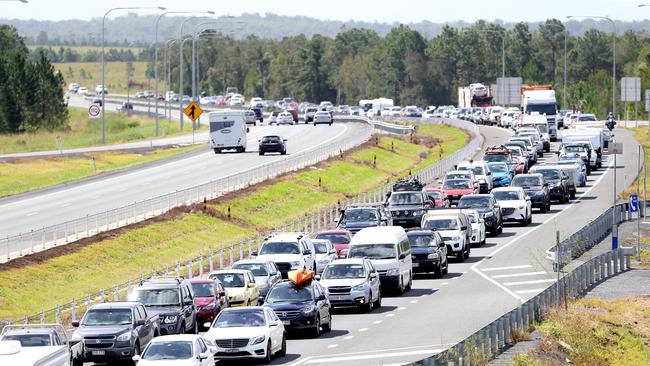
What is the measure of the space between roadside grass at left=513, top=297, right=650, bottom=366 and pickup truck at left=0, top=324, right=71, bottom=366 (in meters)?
9.67

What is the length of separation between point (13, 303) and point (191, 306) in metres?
12.6

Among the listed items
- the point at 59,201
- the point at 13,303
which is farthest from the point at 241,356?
the point at 59,201

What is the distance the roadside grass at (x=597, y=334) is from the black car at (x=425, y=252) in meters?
6.74

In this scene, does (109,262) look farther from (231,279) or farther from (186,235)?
(231,279)

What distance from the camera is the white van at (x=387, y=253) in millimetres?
47312

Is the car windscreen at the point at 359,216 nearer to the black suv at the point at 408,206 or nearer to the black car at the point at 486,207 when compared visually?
the black suv at the point at 408,206

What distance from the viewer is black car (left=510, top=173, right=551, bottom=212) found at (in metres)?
73.4

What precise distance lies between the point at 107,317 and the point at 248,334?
3.21m

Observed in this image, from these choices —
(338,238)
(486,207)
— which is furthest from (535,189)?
(338,238)

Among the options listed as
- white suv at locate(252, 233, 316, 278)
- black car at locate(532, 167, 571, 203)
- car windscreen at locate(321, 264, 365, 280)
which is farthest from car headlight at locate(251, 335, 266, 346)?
black car at locate(532, 167, 571, 203)

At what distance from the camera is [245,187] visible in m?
82.9

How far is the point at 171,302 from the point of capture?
37.0m

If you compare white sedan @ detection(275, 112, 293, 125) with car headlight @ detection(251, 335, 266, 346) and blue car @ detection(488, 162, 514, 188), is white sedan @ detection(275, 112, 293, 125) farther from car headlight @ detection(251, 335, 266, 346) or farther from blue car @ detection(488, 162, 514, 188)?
car headlight @ detection(251, 335, 266, 346)

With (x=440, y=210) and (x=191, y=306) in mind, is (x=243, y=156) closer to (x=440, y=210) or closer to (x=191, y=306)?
(x=440, y=210)
